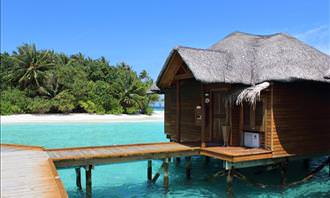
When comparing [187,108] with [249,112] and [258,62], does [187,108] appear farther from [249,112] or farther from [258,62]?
[258,62]

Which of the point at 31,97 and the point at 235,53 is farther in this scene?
the point at 31,97

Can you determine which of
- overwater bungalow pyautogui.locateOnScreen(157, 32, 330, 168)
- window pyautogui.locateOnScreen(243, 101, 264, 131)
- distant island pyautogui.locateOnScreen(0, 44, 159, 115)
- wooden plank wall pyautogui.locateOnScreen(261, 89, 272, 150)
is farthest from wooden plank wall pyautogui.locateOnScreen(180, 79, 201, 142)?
distant island pyautogui.locateOnScreen(0, 44, 159, 115)

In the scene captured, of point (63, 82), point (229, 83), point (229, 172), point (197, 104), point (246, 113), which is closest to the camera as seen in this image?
point (229, 172)

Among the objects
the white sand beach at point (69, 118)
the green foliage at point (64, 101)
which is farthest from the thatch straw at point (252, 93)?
the green foliage at point (64, 101)

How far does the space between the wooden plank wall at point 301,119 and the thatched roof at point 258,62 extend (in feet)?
1.89

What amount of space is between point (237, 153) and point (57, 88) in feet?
96.3

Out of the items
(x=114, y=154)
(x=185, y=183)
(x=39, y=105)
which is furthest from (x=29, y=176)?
(x=39, y=105)

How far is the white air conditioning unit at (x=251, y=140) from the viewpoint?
10297 millimetres

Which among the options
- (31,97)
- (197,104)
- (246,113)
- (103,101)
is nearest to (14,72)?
(31,97)

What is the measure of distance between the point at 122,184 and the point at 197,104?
4.39 meters

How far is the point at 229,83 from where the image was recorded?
1016cm

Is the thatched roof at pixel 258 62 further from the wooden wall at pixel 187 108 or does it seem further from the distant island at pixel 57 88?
the distant island at pixel 57 88

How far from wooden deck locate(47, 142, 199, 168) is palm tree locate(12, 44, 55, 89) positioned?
2729 cm

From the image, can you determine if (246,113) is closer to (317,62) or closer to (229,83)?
(229,83)
